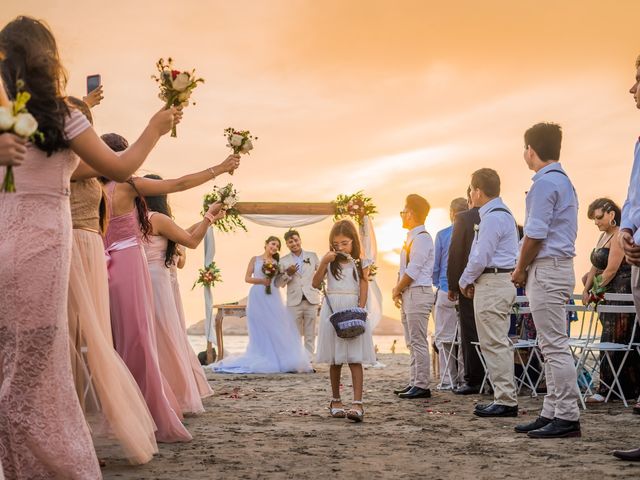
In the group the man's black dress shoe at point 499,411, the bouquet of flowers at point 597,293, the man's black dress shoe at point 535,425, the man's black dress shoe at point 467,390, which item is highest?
the bouquet of flowers at point 597,293

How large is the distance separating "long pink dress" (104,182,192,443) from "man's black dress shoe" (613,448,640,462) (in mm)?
3025

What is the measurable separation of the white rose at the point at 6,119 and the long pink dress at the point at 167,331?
12.6 feet

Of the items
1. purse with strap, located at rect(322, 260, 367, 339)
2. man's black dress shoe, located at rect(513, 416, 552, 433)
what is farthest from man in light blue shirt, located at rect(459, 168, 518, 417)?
purse with strap, located at rect(322, 260, 367, 339)

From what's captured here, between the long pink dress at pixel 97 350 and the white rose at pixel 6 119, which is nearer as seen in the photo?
the white rose at pixel 6 119

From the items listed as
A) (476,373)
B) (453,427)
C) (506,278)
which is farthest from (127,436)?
(476,373)

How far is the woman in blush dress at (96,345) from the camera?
4312 mm

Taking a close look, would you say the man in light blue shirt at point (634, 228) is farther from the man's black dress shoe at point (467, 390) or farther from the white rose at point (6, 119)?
the man's black dress shoe at point (467, 390)

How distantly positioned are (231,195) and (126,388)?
308 cm

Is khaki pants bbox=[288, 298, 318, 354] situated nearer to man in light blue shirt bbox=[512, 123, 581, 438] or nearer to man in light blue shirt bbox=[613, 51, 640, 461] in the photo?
man in light blue shirt bbox=[512, 123, 581, 438]

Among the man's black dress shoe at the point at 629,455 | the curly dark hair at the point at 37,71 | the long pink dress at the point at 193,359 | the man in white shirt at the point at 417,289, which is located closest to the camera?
the curly dark hair at the point at 37,71

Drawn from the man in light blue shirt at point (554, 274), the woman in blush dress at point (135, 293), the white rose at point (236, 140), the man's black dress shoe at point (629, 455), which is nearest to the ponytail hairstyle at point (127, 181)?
the woman in blush dress at point (135, 293)

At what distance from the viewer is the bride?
13.2 metres

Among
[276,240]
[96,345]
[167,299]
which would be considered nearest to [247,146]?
[167,299]

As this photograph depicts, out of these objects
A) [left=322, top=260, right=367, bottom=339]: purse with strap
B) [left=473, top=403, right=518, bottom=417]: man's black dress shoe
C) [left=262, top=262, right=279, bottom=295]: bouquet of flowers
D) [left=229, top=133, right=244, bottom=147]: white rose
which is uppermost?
[left=229, top=133, right=244, bottom=147]: white rose
